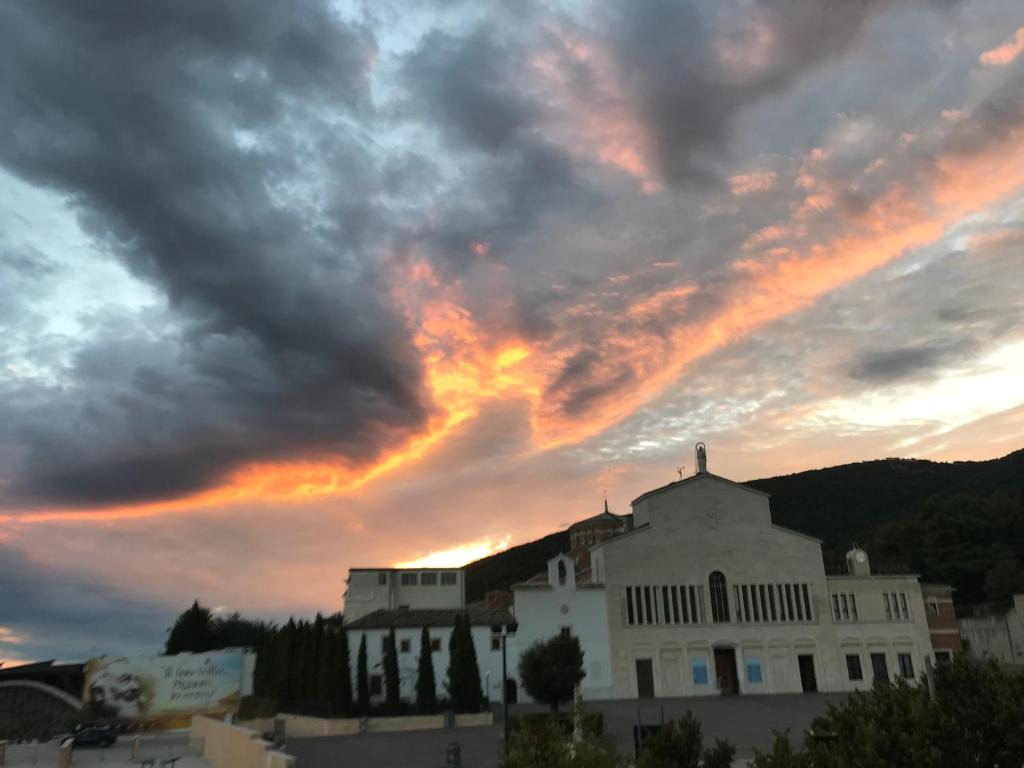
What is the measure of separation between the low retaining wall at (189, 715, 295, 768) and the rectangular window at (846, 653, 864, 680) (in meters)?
38.4

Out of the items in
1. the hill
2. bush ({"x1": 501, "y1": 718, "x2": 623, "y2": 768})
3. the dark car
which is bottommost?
the dark car

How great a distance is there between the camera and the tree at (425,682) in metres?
38.6

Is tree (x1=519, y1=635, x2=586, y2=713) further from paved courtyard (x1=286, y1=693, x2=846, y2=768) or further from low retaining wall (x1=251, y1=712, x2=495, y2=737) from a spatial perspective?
low retaining wall (x1=251, y1=712, x2=495, y2=737)

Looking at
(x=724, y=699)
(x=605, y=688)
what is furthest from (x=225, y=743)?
(x=724, y=699)

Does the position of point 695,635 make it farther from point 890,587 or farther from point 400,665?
point 400,665

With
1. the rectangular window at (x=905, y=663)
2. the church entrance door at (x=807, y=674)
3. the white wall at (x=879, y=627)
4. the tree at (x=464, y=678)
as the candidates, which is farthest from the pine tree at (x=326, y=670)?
the rectangular window at (x=905, y=663)

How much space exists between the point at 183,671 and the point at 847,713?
43.2 metres

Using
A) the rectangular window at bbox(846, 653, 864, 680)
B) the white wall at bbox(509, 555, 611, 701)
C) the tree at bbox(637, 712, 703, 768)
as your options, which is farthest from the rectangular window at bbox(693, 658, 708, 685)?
the tree at bbox(637, 712, 703, 768)

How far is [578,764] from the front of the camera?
1166cm

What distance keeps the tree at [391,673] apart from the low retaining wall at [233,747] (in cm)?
898

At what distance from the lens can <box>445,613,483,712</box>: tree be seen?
126 feet

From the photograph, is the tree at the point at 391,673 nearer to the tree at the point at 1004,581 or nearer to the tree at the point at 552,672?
the tree at the point at 552,672

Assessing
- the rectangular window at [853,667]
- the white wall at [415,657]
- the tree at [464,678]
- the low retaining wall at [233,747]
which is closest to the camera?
the low retaining wall at [233,747]

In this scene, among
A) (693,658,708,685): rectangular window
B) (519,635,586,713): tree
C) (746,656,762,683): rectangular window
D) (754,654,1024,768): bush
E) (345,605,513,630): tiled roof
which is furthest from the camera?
(746,656,762,683): rectangular window
